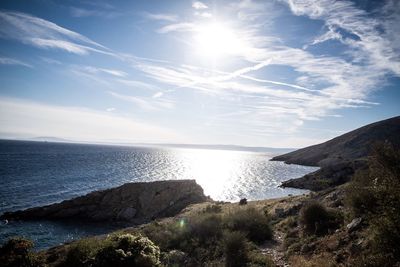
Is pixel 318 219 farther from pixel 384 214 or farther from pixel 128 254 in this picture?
pixel 128 254

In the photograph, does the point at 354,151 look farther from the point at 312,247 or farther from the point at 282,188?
the point at 312,247

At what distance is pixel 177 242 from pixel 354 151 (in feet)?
498

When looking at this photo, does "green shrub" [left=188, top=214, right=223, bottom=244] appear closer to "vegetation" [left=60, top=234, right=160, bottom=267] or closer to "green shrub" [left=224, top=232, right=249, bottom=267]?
"green shrub" [left=224, top=232, right=249, bottom=267]

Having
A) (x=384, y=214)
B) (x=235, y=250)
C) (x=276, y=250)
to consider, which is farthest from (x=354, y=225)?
(x=235, y=250)

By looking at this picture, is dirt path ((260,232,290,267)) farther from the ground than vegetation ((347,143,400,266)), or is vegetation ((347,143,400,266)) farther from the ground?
vegetation ((347,143,400,266))

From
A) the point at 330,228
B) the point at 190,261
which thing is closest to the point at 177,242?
the point at 190,261

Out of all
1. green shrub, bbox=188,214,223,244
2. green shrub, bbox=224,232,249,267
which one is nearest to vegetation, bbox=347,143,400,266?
green shrub, bbox=224,232,249,267

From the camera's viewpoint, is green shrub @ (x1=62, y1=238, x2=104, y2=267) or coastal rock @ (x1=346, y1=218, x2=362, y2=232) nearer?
coastal rock @ (x1=346, y1=218, x2=362, y2=232)

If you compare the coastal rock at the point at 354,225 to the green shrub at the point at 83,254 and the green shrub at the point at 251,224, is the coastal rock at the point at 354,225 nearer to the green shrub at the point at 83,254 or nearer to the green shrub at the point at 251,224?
the green shrub at the point at 251,224

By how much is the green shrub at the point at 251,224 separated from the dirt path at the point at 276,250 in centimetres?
75

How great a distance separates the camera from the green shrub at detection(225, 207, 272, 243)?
69.5 ft

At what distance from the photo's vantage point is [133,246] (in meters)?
16.5

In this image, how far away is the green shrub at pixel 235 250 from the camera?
15.4m

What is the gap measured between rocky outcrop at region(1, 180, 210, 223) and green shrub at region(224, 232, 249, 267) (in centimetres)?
3955
